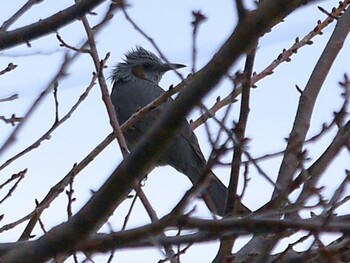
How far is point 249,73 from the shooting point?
2584 millimetres

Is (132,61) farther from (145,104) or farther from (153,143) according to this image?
(153,143)

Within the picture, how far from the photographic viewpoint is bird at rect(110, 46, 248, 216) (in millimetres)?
6734

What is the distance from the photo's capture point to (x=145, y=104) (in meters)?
A: 7.29

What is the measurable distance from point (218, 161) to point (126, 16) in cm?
94

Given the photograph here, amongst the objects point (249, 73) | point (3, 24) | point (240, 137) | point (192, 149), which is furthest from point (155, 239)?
point (192, 149)

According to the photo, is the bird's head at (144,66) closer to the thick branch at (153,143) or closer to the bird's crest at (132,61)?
the bird's crest at (132,61)

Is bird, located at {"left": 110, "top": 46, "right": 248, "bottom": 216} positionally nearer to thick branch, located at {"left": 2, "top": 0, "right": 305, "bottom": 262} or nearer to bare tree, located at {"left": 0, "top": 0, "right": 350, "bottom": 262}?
bare tree, located at {"left": 0, "top": 0, "right": 350, "bottom": 262}

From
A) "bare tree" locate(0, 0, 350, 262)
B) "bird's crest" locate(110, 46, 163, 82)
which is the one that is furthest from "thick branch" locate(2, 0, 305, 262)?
"bird's crest" locate(110, 46, 163, 82)

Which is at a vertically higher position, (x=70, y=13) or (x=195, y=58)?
(x=70, y=13)

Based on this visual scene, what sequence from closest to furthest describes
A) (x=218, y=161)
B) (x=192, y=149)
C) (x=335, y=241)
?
(x=218, y=161), (x=335, y=241), (x=192, y=149)

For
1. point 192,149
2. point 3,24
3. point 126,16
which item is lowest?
point 126,16

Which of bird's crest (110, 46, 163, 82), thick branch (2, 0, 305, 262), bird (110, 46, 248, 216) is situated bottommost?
thick branch (2, 0, 305, 262)

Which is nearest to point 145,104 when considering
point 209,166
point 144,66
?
point 144,66

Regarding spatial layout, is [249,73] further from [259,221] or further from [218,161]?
[259,221]
